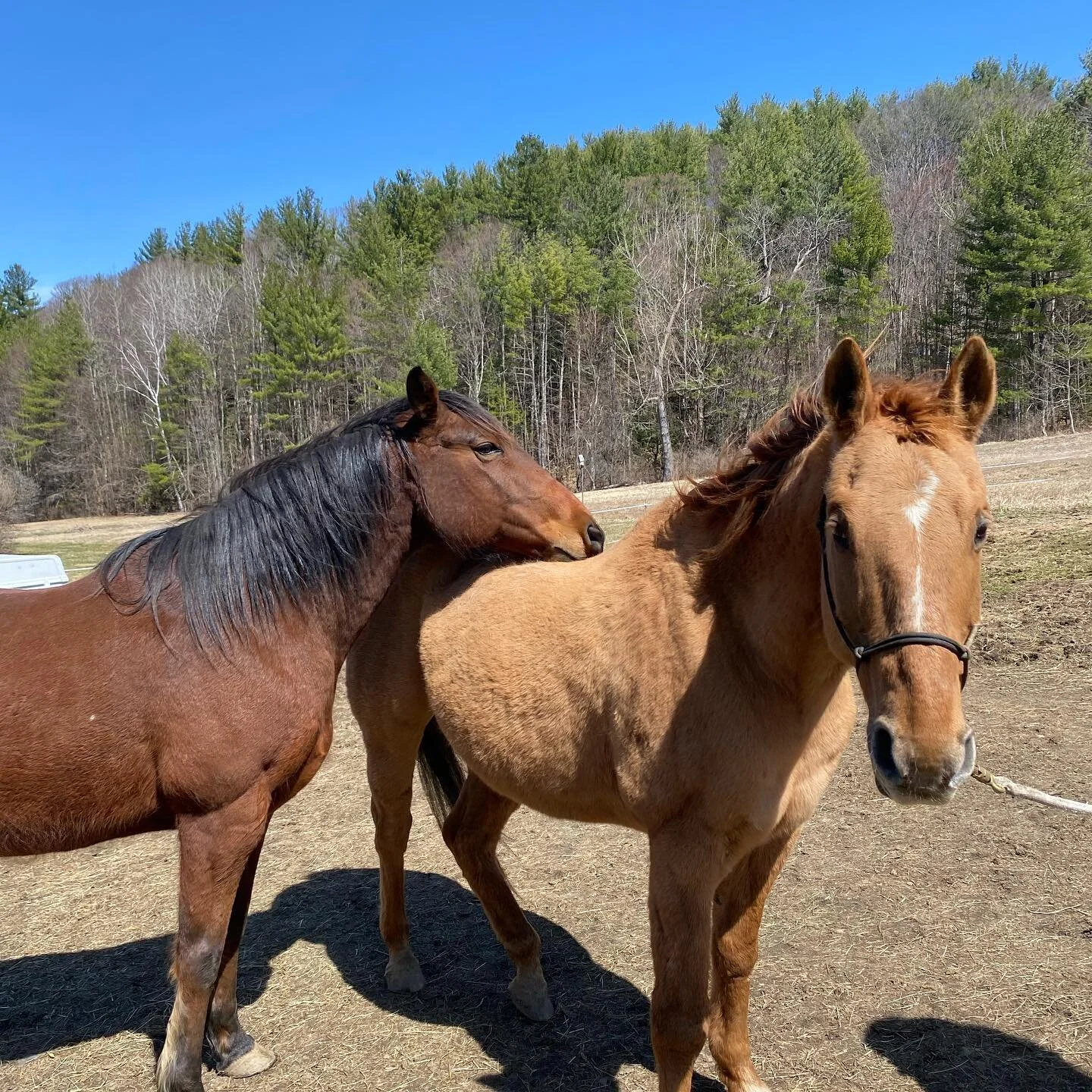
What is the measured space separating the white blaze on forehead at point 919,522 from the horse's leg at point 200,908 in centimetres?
197

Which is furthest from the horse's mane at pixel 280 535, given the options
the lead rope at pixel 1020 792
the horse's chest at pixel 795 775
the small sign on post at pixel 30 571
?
the small sign on post at pixel 30 571

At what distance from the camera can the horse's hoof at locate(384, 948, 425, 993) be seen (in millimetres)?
3365

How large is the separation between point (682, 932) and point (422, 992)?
1.78 metres

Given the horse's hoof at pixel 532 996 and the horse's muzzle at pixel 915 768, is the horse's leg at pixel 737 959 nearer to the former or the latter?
the horse's hoof at pixel 532 996

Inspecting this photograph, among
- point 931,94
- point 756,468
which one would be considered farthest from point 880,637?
point 931,94

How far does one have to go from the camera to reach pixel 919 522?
5.37 ft

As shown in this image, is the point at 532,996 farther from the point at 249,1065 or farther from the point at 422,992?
the point at 249,1065

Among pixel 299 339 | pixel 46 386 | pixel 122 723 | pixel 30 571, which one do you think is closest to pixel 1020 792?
pixel 122 723

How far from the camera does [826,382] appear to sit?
6.05 ft

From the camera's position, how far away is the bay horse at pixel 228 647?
2332 millimetres

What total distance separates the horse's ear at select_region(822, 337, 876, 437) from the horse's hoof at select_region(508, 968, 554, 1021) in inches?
99.3

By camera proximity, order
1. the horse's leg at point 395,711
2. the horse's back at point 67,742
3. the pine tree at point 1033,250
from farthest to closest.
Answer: the pine tree at point 1033,250 < the horse's leg at point 395,711 < the horse's back at point 67,742

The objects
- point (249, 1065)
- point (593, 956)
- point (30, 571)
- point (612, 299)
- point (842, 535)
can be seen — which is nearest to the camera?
point (842, 535)

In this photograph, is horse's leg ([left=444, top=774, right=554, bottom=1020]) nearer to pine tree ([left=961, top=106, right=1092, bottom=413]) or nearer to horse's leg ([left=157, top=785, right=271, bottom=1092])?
horse's leg ([left=157, top=785, right=271, bottom=1092])
